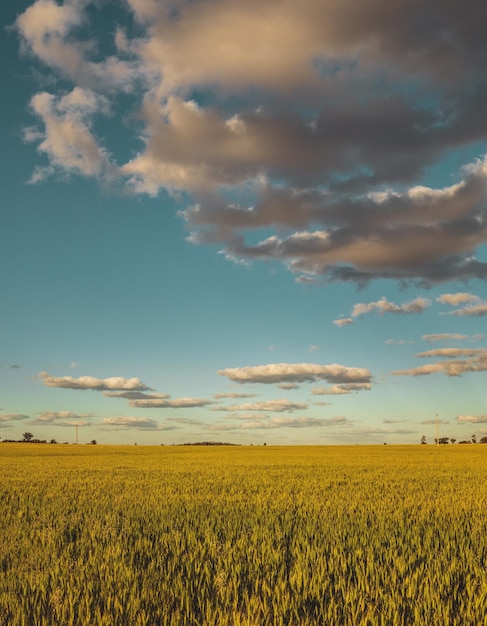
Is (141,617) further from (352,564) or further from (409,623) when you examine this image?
(352,564)

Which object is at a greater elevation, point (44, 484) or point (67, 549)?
point (67, 549)

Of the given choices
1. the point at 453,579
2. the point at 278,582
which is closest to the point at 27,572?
the point at 278,582

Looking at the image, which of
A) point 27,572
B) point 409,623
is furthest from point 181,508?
point 409,623

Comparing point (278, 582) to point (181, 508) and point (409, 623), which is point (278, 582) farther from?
point (181, 508)

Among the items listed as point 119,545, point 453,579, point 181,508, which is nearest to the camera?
point 453,579

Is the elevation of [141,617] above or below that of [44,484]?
above

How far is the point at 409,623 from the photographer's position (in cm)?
480

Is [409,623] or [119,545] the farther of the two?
[119,545]

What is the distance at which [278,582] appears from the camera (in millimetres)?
5652

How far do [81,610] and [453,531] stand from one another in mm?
7001

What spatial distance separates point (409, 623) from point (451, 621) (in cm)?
48

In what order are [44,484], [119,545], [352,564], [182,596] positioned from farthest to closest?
[44,484] → [119,545] → [352,564] → [182,596]

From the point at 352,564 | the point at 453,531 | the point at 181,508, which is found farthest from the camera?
the point at 181,508

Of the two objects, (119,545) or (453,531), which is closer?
(119,545)
